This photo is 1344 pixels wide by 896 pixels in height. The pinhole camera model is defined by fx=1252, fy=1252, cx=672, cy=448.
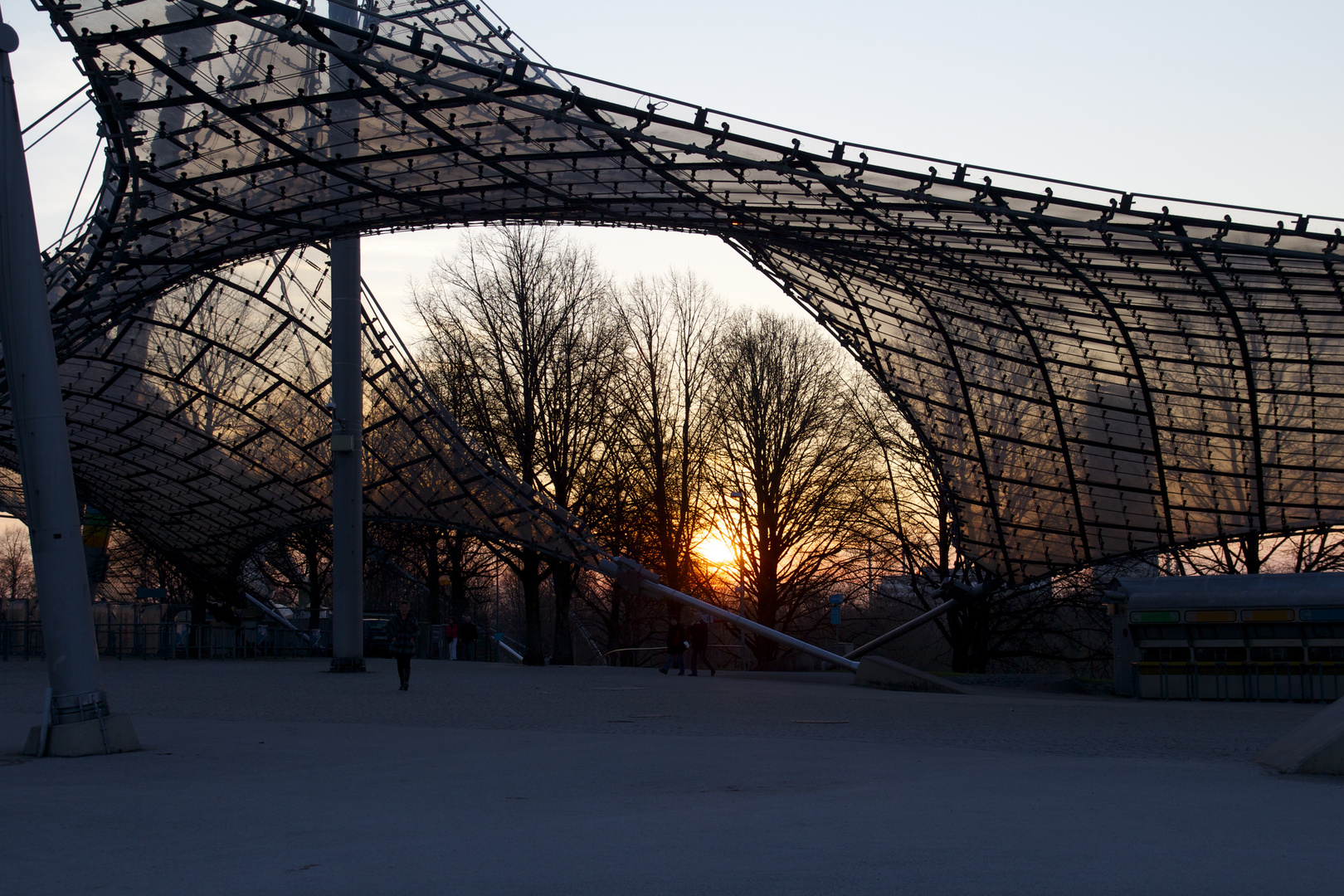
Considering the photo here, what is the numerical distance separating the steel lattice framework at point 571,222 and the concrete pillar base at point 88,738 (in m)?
10.1

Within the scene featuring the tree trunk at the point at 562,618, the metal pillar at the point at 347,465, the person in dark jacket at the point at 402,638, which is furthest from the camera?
the tree trunk at the point at 562,618

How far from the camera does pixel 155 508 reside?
5306 cm

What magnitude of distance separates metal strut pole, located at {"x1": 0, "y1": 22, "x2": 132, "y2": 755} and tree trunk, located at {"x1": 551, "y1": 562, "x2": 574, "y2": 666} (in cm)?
3208

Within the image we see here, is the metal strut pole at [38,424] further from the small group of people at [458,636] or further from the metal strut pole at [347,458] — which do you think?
the small group of people at [458,636]

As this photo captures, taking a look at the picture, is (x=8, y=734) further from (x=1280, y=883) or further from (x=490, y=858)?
(x=1280, y=883)

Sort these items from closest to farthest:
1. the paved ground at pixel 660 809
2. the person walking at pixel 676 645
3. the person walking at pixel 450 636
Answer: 1. the paved ground at pixel 660 809
2. the person walking at pixel 676 645
3. the person walking at pixel 450 636

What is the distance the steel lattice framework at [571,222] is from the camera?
20.4 meters

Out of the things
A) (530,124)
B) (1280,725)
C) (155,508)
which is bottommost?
(1280,725)

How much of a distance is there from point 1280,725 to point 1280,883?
13376 millimetres

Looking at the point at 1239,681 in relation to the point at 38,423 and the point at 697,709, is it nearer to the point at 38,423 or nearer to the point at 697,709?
the point at 697,709

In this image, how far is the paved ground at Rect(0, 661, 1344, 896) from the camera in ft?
20.3

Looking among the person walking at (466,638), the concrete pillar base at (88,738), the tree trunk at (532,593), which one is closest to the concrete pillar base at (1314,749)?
the concrete pillar base at (88,738)

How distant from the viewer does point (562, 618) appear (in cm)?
4516

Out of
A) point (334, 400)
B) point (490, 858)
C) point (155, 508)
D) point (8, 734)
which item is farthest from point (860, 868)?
point (155, 508)
